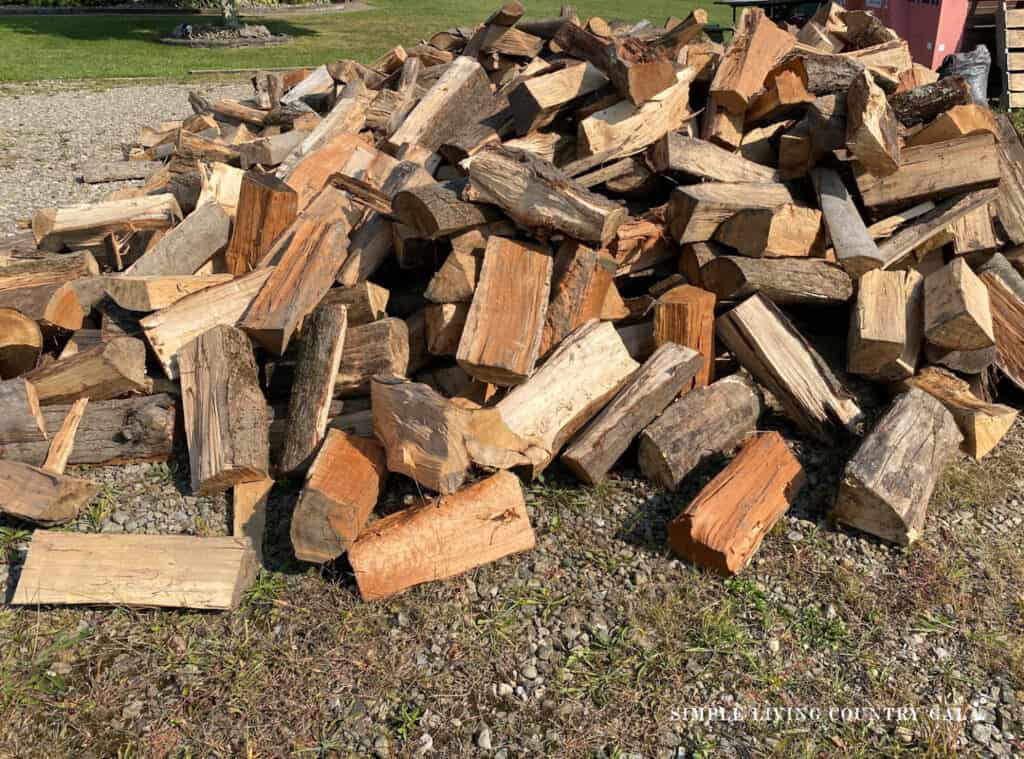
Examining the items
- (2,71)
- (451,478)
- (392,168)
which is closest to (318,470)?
(451,478)

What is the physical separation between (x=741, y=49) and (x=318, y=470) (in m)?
3.63

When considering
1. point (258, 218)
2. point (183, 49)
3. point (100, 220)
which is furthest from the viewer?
point (183, 49)

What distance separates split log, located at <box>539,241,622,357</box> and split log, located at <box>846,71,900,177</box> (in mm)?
1538

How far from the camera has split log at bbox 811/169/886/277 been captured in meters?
3.86

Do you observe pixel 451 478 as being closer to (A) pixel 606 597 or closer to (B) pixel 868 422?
(A) pixel 606 597

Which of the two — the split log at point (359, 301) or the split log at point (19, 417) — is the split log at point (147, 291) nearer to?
the split log at point (19, 417)

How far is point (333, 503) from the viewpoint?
9.48ft

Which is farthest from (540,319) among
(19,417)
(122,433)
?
(19,417)

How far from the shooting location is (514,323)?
345 centimetres

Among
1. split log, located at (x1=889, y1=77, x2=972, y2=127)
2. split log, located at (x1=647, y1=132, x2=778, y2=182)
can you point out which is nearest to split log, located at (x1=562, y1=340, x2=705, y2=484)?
split log, located at (x1=647, y1=132, x2=778, y2=182)

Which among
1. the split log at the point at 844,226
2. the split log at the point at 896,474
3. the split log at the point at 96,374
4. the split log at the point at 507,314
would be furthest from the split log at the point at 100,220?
the split log at the point at 896,474

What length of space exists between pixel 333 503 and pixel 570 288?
1.56 metres

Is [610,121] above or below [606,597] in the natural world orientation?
above

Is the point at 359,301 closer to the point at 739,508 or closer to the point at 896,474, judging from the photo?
the point at 739,508
